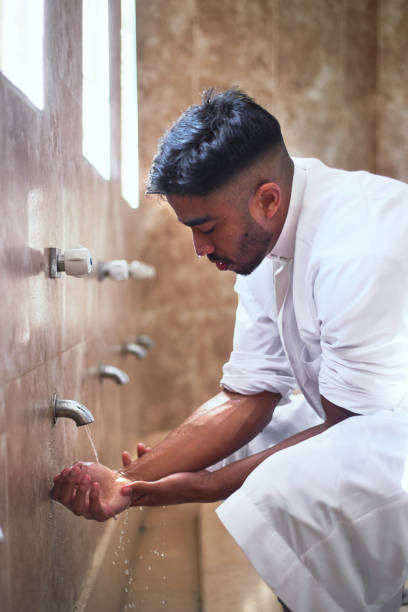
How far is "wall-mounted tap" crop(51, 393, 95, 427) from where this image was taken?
1065 millimetres

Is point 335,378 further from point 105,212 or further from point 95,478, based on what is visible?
point 105,212

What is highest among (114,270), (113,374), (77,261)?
(77,261)

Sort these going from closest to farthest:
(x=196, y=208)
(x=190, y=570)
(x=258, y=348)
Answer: (x=196, y=208) → (x=258, y=348) → (x=190, y=570)

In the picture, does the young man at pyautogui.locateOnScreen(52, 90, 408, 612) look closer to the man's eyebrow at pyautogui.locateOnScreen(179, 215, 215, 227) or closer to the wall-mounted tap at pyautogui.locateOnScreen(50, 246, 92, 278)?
the man's eyebrow at pyautogui.locateOnScreen(179, 215, 215, 227)

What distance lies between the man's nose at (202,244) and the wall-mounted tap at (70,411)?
40 cm

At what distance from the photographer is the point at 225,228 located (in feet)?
4.02

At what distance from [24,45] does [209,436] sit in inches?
35.5

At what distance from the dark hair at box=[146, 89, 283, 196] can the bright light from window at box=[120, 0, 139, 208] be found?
1.10 m

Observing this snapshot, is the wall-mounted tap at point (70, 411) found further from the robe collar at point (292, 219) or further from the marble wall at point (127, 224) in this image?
the robe collar at point (292, 219)

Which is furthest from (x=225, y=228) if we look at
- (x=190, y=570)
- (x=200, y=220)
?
(x=190, y=570)

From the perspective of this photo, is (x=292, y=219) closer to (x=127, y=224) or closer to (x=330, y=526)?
(x=330, y=526)

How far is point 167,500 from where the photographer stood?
4.12 feet

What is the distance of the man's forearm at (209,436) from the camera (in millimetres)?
1351

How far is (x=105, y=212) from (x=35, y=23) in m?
0.80
